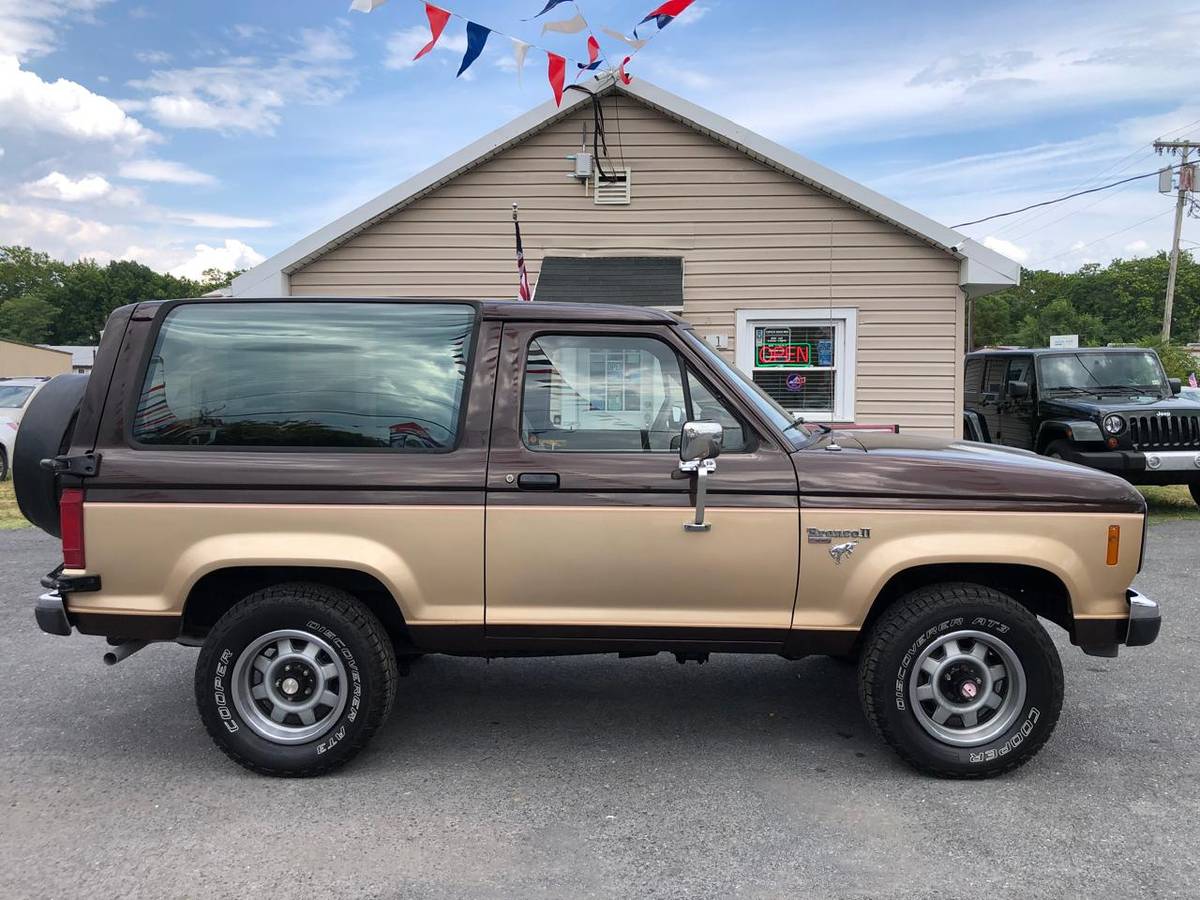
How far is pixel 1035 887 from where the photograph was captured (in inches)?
113

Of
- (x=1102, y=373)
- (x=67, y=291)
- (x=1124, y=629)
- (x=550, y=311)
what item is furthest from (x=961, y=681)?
(x=67, y=291)

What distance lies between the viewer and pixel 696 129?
10883 mm

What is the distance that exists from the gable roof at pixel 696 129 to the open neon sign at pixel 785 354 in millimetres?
1798

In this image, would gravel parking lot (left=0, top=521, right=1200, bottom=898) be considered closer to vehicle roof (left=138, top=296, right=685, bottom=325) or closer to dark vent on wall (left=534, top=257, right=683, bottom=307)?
vehicle roof (left=138, top=296, right=685, bottom=325)

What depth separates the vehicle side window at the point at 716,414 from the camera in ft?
12.0

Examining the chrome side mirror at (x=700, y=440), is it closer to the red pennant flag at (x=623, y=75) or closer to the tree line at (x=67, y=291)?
the red pennant flag at (x=623, y=75)

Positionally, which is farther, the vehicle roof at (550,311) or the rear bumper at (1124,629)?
the vehicle roof at (550,311)

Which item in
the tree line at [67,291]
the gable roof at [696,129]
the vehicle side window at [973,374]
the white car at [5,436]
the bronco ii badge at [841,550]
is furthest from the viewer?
the tree line at [67,291]

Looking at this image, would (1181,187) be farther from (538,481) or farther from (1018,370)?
(538,481)

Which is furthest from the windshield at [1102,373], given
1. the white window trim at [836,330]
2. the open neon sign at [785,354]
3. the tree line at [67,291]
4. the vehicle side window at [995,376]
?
the tree line at [67,291]

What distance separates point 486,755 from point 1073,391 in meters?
9.87

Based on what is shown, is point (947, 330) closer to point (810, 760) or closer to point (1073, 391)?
point (1073, 391)

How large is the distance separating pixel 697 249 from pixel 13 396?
38.2 ft

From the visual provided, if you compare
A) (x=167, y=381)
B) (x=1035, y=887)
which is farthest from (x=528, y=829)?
(x=167, y=381)
